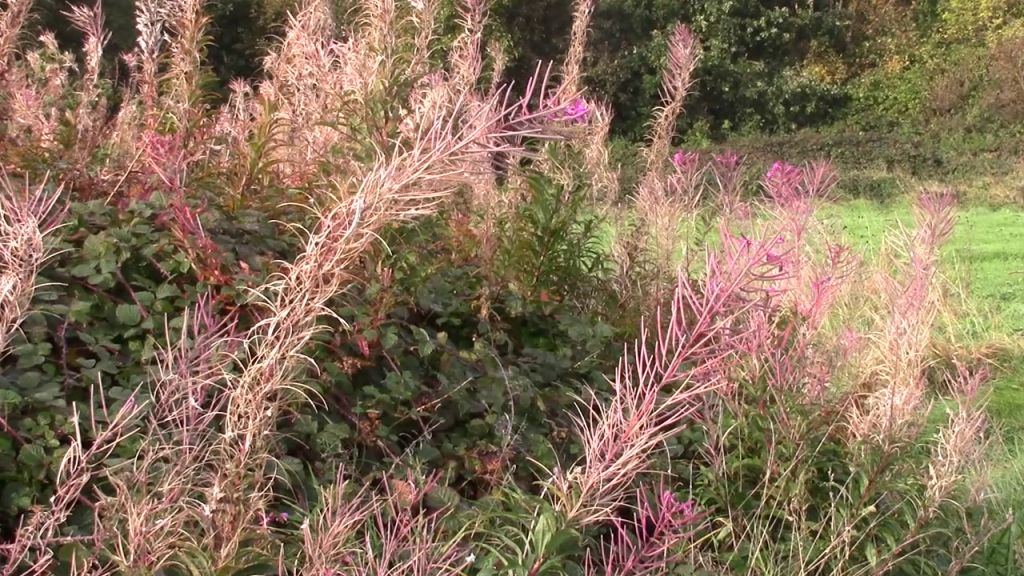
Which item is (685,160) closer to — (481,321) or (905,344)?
(905,344)

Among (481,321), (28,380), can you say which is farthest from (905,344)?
(28,380)

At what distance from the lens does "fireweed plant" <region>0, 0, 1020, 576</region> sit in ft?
7.16

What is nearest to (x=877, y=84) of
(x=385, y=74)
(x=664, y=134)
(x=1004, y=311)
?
(x=1004, y=311)

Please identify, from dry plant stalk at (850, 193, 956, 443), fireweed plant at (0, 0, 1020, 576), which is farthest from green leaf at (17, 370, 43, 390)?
dry plant stalk at (850, 193, 956, 443)

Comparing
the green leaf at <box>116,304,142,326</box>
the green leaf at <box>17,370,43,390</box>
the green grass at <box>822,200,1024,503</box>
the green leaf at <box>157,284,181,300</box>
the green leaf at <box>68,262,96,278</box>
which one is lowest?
the green grass at <box>822,200,1024,503</box>

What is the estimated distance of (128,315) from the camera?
8.93 feet

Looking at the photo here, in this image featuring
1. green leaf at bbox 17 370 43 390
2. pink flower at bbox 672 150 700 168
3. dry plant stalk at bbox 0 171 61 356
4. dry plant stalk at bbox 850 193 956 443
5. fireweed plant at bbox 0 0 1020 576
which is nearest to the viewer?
dry plant stalk at bbox 0 171 61 356

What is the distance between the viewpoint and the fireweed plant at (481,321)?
2184 millimetres

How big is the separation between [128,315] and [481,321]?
3.49 ft

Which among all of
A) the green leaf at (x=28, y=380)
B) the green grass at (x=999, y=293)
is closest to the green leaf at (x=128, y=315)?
the green leaf at (x=28, y=380)

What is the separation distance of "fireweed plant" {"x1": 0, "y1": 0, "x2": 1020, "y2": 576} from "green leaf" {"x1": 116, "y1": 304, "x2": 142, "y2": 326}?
0.13 meters

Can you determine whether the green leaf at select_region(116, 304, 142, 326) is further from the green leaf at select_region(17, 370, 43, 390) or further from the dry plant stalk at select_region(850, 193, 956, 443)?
the dry plant stalk at select_region(850, 193, 956, 443)

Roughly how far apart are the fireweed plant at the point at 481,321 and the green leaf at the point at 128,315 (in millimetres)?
128

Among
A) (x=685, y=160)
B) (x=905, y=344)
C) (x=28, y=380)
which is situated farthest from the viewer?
(x=685, y=160)
